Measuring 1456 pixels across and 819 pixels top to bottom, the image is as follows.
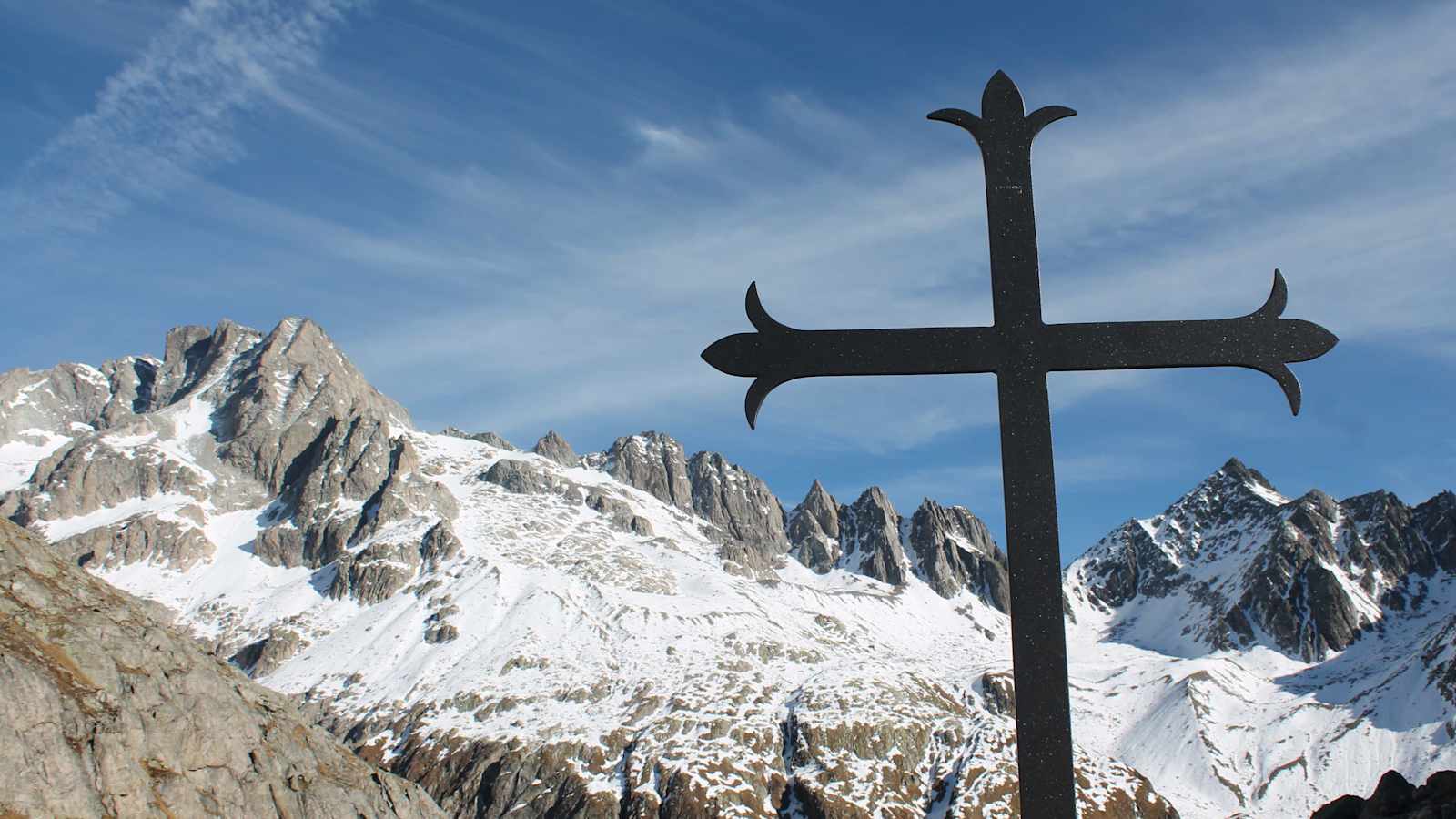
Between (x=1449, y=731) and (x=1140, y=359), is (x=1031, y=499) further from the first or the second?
(x=1449, y=731)

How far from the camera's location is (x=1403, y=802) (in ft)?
26.4

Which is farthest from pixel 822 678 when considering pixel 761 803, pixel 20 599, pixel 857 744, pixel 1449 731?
pixel 20 599

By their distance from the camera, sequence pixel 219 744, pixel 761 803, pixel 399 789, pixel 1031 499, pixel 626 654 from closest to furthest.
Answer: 1. pixel 1031 499
2. pixel 219 744
3. pixel 399 789
4. pixel 761 803
5. pixel 626 654

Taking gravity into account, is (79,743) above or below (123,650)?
below

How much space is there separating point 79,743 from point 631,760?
123872 mm

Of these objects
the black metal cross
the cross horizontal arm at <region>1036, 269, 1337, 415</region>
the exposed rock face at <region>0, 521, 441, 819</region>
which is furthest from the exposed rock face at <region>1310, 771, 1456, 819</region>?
the exposed rock face at <region>0, 521, 441, 819</region>

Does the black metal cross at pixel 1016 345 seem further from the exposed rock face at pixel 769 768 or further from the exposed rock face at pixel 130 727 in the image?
the exposed rock face at pixel 769 768

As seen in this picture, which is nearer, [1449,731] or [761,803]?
[761,803]

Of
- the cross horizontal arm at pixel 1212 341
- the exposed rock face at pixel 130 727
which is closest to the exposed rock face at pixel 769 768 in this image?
the exposed rock face at pixel 130 727

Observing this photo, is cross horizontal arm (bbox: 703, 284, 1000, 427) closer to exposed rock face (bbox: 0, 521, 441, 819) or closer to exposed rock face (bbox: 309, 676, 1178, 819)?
exposed rock face (bbox: 0, 521, 441, 819)

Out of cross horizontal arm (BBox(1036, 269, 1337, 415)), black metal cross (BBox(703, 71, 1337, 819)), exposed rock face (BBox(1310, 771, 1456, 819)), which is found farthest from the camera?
exposed rock face (BBox(1310, 771, 1456, 819))

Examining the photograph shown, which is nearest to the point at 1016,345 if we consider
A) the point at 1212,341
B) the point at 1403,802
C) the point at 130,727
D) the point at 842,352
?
the point at 842,352

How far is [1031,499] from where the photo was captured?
550 centimetres

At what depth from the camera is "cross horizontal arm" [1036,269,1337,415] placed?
5.73 m
